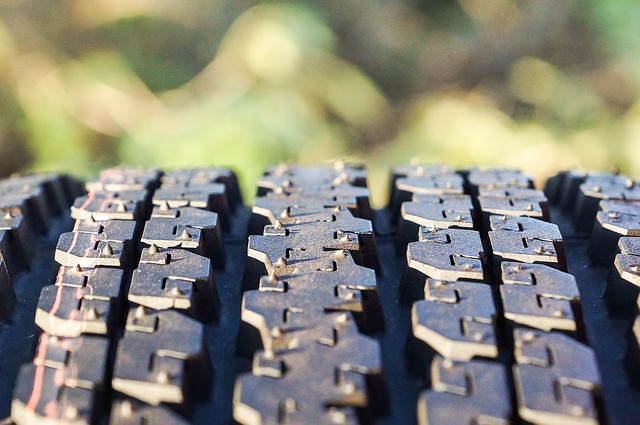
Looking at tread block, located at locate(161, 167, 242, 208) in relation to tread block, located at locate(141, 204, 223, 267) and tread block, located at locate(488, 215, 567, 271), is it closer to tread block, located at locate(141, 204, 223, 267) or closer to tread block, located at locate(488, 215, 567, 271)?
tread block, located at locate(141, 204, 223, 267)

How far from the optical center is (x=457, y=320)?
1.87 feet

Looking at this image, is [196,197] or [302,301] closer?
[302,301]

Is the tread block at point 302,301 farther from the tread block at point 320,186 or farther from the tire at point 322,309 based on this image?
the tread block at point 320,186

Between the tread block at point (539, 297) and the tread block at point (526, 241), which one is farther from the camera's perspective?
the tread block at point (526, 241)

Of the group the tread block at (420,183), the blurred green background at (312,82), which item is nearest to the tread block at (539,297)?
the tread block at (420,183)

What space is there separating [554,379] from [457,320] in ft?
0.33

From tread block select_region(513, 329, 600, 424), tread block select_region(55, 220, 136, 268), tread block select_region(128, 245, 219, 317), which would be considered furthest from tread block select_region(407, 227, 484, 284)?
tread block select_region(55, 220, 136, 268)

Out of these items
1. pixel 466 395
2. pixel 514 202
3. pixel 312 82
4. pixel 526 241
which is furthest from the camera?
pixel 312 82

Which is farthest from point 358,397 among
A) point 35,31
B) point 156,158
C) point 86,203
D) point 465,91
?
point 35,31

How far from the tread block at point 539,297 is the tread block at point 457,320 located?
2cm

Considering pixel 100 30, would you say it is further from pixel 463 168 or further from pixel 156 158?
pixel 463 168

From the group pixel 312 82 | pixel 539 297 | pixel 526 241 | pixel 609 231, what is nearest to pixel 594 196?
pixel 609 231

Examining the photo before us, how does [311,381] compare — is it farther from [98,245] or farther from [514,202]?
[514,202]

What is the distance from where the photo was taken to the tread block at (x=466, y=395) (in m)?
0.48
